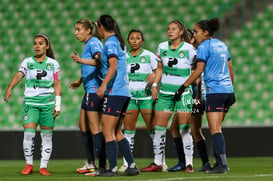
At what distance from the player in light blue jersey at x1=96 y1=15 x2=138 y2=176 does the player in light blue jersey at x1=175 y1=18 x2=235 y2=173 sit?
899 mm

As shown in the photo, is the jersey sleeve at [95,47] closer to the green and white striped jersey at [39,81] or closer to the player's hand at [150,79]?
the green and white striped jersey at [39,81]

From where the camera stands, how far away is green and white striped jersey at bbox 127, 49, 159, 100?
8.81 meters

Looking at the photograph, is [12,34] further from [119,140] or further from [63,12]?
[119,140]

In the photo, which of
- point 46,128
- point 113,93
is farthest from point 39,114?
point 113,93

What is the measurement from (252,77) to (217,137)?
26.0 ft

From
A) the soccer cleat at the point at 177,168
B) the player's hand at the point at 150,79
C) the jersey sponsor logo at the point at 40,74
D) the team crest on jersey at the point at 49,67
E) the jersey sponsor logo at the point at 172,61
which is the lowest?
the soccer cleat at the point at 177,168

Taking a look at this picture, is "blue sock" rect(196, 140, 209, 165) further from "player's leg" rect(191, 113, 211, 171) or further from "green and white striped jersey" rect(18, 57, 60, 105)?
"green and white striped jersey" rect(18, 57, 60, 105)

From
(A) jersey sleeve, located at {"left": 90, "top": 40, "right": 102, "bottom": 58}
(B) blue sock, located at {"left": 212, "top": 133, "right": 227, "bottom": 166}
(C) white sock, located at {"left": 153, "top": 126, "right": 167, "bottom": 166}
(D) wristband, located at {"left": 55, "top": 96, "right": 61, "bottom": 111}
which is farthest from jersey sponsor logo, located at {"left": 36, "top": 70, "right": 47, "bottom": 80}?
(B) blue sock, located at {"left": 212, "top": 133, "right": 227, "bottom": 166}

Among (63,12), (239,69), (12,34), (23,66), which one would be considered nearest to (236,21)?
(239,69)

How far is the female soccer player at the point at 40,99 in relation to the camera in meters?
8.12

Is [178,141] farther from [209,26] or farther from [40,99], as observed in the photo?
[40,99]

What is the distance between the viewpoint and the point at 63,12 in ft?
56.1

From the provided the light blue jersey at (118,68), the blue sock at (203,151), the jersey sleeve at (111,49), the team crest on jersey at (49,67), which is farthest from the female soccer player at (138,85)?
the jersey sleeve at (111,49)

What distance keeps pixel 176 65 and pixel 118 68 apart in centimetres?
131
